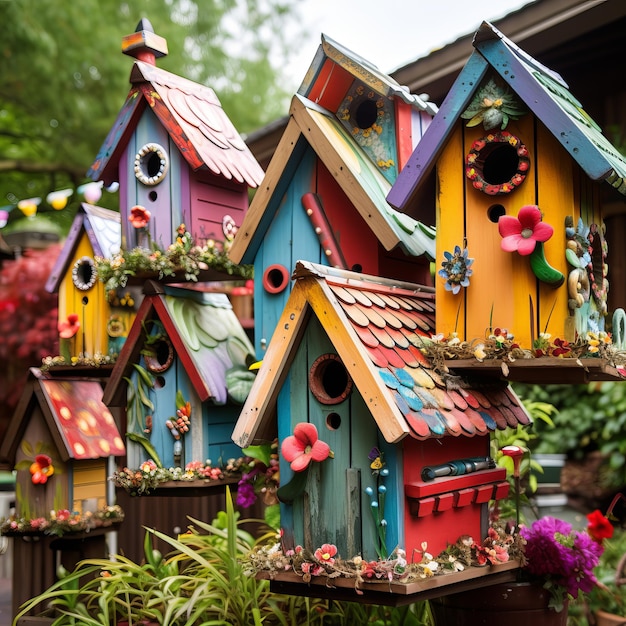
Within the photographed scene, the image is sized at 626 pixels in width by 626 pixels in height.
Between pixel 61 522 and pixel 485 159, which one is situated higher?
pixel 485 159

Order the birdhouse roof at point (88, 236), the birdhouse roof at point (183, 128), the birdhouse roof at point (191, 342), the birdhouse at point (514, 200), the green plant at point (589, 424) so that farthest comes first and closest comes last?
the green plant at point (589, 424)
the birdhouse roof at point (88, 236)
the birdhouse roof at point (183, 128)
the birdhouse roof at point (191, 342)
the birdhouse at point (514, 200)

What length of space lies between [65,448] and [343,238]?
2.06m

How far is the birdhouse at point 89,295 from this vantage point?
543cm

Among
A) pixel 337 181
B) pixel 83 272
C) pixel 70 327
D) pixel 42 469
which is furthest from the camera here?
pixel 83 272

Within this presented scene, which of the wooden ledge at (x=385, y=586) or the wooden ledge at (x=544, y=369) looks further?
the wooden ledge at (x=544, y=369)

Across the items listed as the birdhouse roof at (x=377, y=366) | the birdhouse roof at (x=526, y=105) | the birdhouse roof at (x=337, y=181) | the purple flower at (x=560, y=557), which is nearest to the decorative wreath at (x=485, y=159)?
the birdhouse roof at (x=526, y=105)

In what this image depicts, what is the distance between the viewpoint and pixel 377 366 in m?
3.52

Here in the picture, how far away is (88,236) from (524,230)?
3.06 meters

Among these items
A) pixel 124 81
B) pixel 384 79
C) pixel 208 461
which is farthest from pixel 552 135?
pixel 124 81

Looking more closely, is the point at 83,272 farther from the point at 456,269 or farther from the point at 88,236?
the point at 456,269

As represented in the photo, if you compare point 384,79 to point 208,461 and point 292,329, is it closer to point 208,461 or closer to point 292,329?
point 292,329

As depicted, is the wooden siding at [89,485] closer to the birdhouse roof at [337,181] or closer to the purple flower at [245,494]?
the purple flower at [245,494]

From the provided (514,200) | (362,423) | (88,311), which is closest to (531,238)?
(514,200)

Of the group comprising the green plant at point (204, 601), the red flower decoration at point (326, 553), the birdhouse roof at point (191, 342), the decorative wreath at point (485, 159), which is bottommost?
the green plant at point (204, 601)
